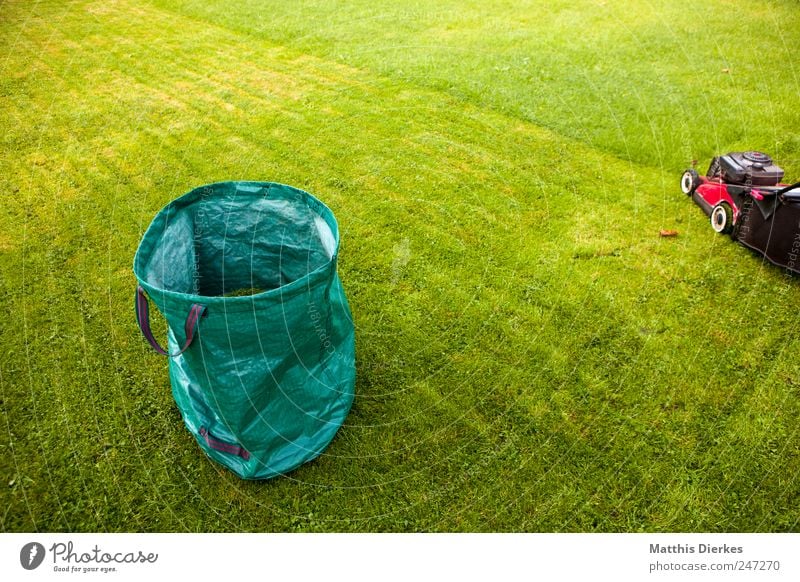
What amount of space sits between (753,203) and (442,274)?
2.04 meters

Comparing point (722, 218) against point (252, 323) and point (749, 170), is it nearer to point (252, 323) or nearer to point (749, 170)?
point (749, 170)

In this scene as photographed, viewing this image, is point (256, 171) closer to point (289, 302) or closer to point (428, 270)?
point (428, 270)

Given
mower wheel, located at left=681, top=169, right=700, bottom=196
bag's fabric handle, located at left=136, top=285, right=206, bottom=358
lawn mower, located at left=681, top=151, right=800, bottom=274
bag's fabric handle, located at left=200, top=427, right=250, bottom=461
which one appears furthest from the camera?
mower wheel, located at left=681, top=169, right=700, bottom=196

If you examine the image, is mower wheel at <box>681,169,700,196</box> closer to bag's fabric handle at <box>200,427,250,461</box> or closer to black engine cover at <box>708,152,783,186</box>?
black engine cover at <box>708,152,783,186</box>

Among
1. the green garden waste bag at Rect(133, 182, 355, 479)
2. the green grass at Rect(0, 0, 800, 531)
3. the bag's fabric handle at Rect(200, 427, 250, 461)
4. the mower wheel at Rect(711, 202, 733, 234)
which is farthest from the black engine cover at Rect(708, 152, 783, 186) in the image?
the bag's fabric handle at Rect(200, 427, 250, 461)

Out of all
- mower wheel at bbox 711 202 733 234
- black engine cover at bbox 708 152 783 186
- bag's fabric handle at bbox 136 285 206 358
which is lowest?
mower wheel at bbox 711 202 733 234

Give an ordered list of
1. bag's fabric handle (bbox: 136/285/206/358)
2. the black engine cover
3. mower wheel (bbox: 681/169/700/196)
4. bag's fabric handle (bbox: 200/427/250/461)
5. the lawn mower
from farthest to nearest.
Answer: mower wheel (bbox: 681/169/700/196) → the black engine cover → the lawn mower → bag's fabric handle (bbox: 200/427/250/461) → bag's fabric handle (bbox: 136/285/206/358)

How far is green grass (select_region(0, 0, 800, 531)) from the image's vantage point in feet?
8.84

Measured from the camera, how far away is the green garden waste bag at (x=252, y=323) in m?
2.22

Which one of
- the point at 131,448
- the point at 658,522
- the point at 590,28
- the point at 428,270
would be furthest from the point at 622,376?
the point at 590,28

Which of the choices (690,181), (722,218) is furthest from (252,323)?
(690,181)

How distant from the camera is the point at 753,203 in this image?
376 cm

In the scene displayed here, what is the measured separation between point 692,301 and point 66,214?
170 inches

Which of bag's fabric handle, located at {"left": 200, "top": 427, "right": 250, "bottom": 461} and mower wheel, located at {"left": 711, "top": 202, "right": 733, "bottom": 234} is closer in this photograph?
bag's fabric handle, located at {"left": 200, "top": 427, "right": 250, "bottom": 461}
